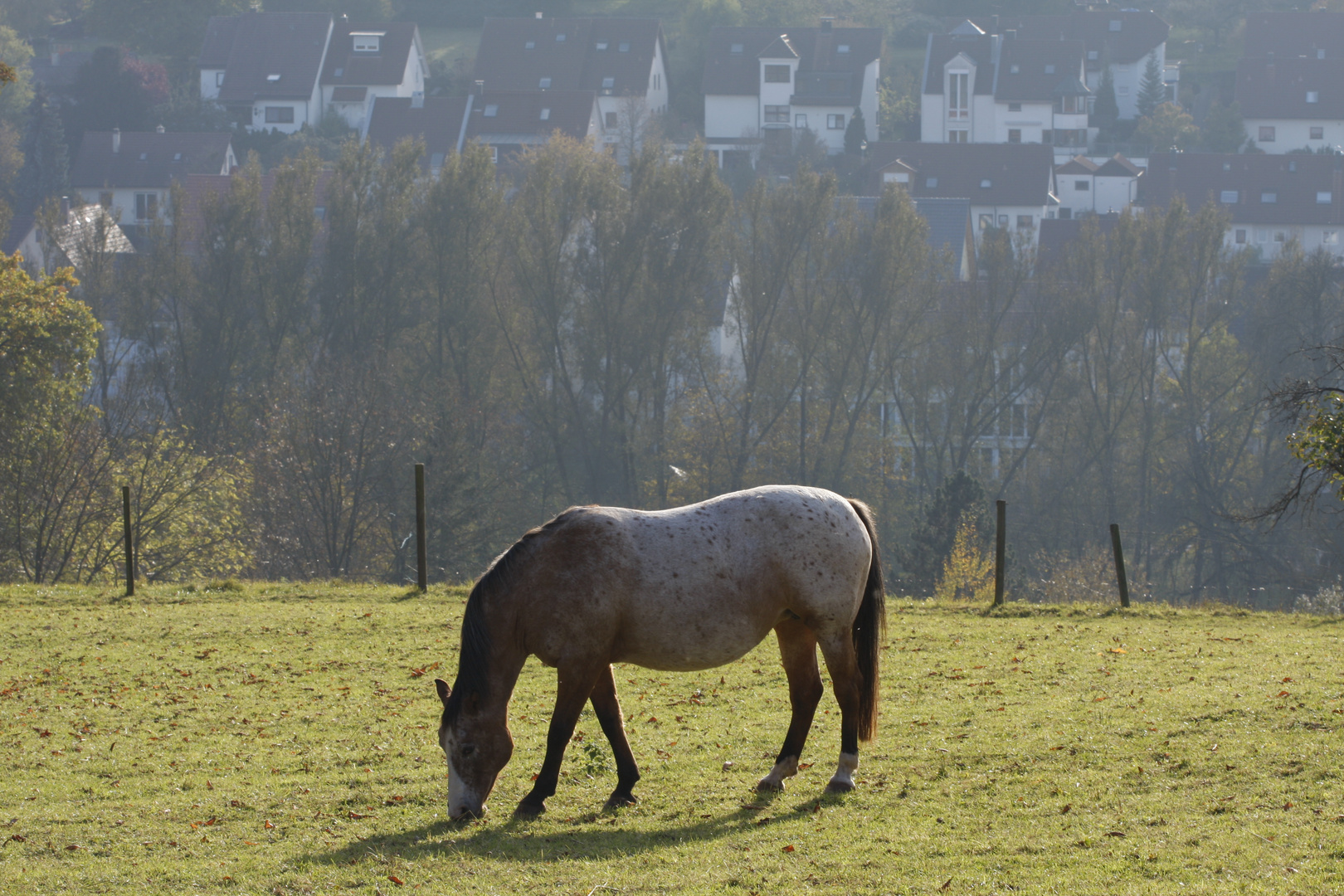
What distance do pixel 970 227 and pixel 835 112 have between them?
23.4 meters

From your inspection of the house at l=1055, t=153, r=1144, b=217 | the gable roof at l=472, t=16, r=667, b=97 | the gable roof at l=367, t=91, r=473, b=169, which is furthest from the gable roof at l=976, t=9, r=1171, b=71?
the gable roof at l=367, t=91, r=473, b=169

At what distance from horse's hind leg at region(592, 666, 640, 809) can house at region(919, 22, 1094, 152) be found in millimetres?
99079

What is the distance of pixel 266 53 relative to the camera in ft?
335

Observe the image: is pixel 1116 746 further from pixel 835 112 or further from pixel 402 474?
pixel 835 112

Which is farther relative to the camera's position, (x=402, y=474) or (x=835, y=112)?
(x=835, y=112)

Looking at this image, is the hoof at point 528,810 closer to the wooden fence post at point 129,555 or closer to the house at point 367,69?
the wooden fence post at point 129,555

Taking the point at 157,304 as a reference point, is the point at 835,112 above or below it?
above

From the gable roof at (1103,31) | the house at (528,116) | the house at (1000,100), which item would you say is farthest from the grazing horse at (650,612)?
the gable roof at (1103,31)

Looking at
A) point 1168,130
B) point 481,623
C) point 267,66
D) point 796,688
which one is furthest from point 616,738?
point 1168,130

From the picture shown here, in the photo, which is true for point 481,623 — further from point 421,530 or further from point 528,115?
point 528,115

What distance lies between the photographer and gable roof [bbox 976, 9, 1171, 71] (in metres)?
113

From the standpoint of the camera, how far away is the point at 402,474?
44.1 metres

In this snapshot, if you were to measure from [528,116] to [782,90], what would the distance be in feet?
65.7

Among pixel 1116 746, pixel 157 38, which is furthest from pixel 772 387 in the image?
pixel 157 38
